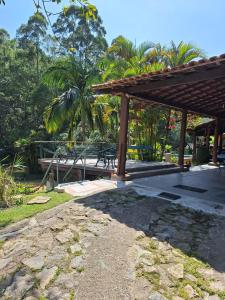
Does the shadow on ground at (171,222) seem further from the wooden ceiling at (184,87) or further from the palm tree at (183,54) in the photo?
the palm tree at (183,54)

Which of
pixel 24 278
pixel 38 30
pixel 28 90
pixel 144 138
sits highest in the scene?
pixel 38 30

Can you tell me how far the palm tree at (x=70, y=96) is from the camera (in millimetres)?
12234

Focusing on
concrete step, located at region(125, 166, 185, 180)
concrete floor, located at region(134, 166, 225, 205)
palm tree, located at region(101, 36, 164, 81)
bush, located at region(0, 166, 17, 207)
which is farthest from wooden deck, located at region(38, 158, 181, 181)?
palm tree, located at region(101, 36, 164, 81)

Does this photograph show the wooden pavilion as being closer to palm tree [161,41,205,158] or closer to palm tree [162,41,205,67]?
palm tree [161,41,205,158]

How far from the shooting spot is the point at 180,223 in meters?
4.35

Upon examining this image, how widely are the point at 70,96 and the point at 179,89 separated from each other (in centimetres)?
604

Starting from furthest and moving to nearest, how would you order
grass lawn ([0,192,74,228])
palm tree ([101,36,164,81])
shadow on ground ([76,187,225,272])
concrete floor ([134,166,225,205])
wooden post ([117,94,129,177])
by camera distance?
palm tree ([101,36,164,81]), wooden post ([117,94,129,177]), concrete floor ([134,166,225,205]), grass lawn ([0,192,74,228]), shadow on ground ([76,187,225,272])

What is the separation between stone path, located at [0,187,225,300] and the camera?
114 inches

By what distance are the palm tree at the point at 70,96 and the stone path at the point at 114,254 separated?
7.95 metres

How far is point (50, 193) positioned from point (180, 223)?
10.3 feet

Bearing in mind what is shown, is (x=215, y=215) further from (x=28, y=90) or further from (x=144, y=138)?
(x=28, y=90)

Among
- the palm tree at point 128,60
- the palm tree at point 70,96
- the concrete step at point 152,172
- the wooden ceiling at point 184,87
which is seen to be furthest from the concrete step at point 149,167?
the palm tree at point 70,96

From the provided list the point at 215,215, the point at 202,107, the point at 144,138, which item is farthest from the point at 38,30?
the point at 215,215

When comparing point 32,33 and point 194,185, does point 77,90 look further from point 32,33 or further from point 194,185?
point 32,33
